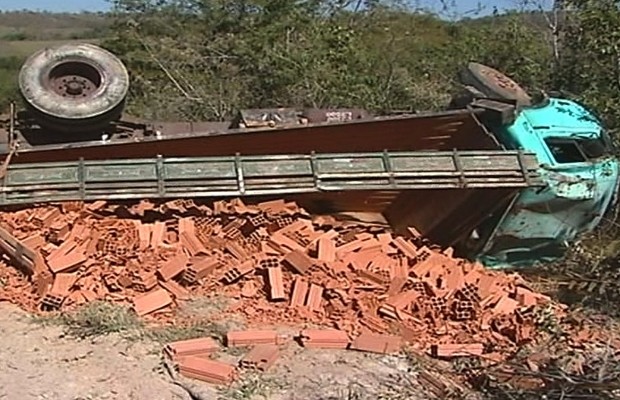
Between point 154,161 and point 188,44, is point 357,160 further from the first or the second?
point 188,44

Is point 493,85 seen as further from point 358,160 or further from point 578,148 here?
point 358,160

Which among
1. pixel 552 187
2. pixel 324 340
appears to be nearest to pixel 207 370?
pixel 324 340

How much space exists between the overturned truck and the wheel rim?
12 mm

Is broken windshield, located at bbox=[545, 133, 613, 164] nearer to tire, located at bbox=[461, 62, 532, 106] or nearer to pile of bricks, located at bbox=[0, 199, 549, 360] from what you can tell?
tire, located at bbox=[461, 62, 532, 106]

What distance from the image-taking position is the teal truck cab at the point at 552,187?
874 centimetres

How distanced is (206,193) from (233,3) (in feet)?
35.6

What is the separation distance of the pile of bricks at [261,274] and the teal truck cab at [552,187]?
71cm

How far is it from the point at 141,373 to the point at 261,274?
5.57 ft

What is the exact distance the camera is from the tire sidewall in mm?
9258

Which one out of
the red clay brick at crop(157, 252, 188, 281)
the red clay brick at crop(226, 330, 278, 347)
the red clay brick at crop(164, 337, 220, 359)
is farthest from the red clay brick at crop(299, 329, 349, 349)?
the red clay brick at crop(157, 252, 188, 281)

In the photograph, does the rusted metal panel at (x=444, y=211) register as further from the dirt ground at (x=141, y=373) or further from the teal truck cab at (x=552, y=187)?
the dirt ground at (x=141, y=373)

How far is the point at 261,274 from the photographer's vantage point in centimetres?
768

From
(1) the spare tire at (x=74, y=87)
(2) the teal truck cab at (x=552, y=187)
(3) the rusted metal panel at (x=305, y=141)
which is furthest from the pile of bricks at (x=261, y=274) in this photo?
(1) the spare tire at (x=74, y=87)

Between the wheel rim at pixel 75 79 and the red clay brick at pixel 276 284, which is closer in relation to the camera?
the red clay brick at pixel 276 284
